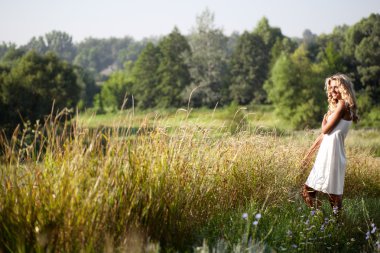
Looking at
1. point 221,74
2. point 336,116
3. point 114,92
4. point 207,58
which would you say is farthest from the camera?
point 114,92

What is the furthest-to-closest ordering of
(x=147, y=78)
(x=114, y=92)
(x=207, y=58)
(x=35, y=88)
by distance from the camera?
(x=114, y=92), (x=147, y=78), (x=207, y=58), (x=35, y=88)

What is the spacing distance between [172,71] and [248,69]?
7.09 meters

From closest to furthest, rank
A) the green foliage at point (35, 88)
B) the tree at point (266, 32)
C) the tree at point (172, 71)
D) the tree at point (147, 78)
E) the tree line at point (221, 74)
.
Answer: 1. the green foliage at point (35, 88)
2. the tree line at point (221, 74)
3. the tree at point (172, 71)
4. the tree at point (147, 78)
5. the tree at point (266, 32)

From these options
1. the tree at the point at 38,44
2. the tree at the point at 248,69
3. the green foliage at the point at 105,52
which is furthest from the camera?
the green foliage at the point at 105,52

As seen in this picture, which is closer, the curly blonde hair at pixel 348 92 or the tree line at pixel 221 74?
the curly blonde hair at pixel 348 92

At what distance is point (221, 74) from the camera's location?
40.9 m

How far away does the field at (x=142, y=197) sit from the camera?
3082 millimetres

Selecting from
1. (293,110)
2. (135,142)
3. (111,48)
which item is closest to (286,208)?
(135,142)

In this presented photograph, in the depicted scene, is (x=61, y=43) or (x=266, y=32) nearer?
(x=266, y=32)

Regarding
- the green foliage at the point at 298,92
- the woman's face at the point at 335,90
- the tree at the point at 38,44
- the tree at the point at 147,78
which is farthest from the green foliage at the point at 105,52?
the woman's face at the point at 335,90

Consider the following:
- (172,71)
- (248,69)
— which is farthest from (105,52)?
(248,69)

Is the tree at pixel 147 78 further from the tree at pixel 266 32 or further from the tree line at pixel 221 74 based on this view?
the tree at pixel 266 32

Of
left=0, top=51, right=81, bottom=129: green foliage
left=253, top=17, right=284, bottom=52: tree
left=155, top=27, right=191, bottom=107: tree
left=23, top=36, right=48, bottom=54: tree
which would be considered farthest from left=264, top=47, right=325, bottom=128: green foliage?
left=23, top=36, right=48, bottom=54: tree

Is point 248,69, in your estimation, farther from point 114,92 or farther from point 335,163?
point 335,163
